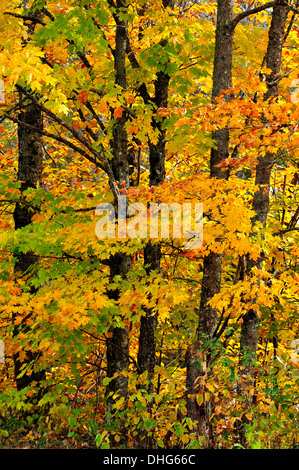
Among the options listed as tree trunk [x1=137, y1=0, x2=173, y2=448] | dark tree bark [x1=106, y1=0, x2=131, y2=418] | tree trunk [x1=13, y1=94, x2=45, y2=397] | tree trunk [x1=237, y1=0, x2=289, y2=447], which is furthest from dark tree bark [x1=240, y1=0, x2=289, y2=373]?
tree trunk [x1=13, y1=94, x2=45, y2=397]

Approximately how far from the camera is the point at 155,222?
592cm

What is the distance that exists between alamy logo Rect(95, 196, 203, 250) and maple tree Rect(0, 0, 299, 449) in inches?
4.6

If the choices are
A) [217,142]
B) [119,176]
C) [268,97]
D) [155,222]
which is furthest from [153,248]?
[268,97]

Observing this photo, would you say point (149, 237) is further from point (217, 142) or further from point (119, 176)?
point (217, 142)

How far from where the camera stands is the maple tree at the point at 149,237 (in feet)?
17.2

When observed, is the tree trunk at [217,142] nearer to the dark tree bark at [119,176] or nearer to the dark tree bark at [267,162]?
the dark tree bark at [267,162]

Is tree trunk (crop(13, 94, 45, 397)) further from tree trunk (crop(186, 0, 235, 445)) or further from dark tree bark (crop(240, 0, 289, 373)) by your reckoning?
dark tree bark (crop(240, 0, 289, 373))

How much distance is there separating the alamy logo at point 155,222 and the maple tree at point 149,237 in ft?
0.38

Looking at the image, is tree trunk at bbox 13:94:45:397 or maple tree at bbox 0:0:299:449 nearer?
maple tree at bbox 0:0:299:449

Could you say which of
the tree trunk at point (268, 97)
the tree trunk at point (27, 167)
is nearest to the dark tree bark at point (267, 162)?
the tree trunk at point (268, 97)

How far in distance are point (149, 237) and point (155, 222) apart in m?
0.28

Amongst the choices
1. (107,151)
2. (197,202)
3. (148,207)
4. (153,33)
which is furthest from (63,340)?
(153,33)

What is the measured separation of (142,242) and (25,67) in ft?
11.0

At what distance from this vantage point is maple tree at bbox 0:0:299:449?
17.2ft
